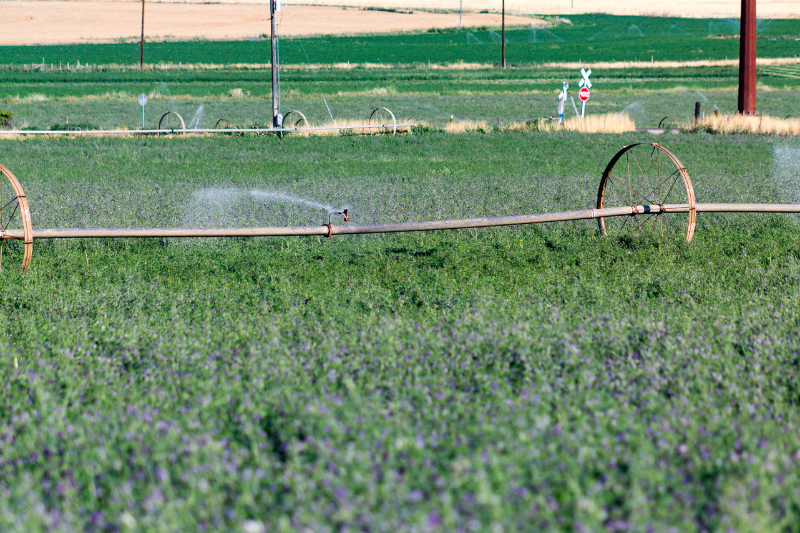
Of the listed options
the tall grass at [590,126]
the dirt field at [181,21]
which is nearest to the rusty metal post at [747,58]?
the tall grass at [590,126]

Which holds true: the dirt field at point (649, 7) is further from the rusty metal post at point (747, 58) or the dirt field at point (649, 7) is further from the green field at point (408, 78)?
the rusty metal post at point (747, 58)

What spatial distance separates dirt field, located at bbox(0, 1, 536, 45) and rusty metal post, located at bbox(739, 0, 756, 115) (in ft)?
250

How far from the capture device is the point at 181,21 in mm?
101875

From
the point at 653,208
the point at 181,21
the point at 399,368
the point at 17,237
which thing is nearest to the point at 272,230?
the point at 17,237

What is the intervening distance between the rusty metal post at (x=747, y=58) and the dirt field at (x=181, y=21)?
76210 millimetres

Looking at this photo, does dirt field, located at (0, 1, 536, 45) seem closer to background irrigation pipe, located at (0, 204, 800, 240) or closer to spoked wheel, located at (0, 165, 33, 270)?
spoked wheel, located at (0, 165, 33, 270)

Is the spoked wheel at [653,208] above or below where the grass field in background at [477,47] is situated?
below

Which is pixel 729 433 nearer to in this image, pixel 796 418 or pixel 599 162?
pixel 796 418

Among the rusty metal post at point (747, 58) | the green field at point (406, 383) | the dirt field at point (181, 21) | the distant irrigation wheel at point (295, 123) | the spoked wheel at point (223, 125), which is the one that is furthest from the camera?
the dirt field at point (181, 21)

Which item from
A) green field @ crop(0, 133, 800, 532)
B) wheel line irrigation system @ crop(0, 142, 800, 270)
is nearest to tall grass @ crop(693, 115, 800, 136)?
wheel line irrigation system @ crop(0, 142, 800, 270)

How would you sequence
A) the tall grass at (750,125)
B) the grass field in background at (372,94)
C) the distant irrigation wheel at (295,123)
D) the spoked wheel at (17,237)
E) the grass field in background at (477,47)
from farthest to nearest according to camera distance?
the grass field in background at (477,47), the grass field in background at (372,94), the distant irrigation wheel at (295,123), the tall grass at (750,125), the spoked wheel at (17,237)

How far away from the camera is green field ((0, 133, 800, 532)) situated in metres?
Result: 3.00

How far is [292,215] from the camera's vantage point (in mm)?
11508

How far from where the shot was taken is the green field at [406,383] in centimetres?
300
